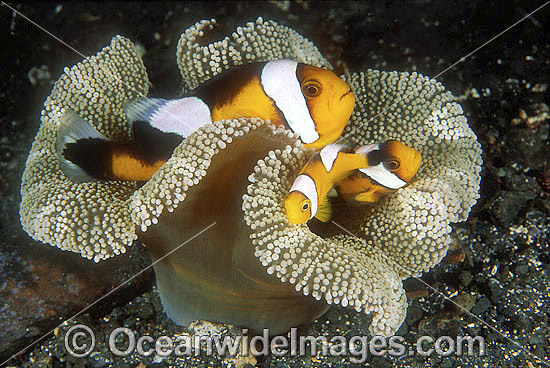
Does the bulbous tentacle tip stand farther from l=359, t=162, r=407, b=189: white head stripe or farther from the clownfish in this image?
l=359, t=162, r=407, b=189: white head stripe

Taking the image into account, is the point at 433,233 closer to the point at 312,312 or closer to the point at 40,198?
the point at 312,312

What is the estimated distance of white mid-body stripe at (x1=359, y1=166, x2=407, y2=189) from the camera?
4.64 ft

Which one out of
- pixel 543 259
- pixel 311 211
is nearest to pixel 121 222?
pixel 311 211

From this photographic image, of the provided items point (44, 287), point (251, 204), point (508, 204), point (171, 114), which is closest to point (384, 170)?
point (251, 204)

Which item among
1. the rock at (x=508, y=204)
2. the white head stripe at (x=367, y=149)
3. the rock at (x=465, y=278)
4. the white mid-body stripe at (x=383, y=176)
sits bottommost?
the rock at (x=465, y=278)

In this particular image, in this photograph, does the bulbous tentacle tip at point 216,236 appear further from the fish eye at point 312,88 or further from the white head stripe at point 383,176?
the white head stripe at point 383,176

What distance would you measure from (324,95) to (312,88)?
1.7 inches

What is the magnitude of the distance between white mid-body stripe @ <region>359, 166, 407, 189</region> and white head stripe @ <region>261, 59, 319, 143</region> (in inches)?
9.4

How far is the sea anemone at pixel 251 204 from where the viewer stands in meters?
1.19

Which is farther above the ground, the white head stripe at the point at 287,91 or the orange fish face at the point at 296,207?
the white head stripe at the point at 287,91

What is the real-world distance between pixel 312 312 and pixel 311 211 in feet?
1.68

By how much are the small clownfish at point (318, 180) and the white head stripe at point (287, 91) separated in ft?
Answer: 0.46

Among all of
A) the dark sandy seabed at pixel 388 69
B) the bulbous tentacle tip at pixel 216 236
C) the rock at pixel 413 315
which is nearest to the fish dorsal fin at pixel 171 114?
the bulbous tentacle tip at pixel 216 236

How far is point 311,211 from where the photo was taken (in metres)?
1.25
